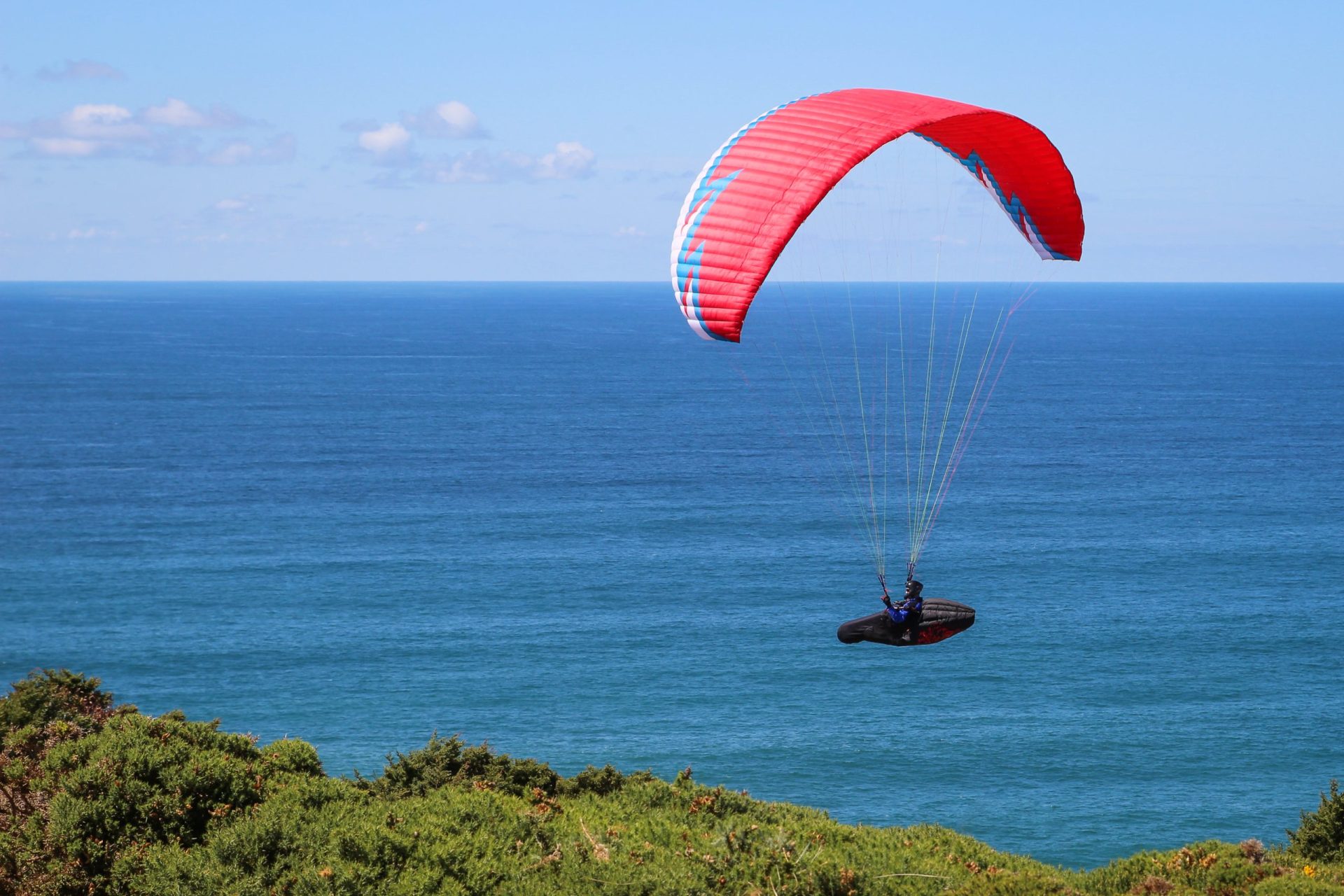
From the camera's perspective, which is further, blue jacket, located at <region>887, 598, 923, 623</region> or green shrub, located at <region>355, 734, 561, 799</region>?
green shrub, located at <region>355, 734, 561, 799</region>

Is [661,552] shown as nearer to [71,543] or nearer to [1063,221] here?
[71,543]

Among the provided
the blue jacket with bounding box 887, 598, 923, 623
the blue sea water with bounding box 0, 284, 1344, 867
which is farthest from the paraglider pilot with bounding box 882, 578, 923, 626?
the blue sea water with bounding box 0, 284, 1344, 867

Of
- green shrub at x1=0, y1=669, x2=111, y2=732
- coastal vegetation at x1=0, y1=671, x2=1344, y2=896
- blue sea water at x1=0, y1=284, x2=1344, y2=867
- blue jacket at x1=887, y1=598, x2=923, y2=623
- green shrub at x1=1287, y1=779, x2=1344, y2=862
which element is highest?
blue jacket at x1=887, y1=598, x2=923, y2=623

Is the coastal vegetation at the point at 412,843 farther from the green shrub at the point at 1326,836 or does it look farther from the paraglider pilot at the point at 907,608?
the paraglider pilot at the point at 907,608

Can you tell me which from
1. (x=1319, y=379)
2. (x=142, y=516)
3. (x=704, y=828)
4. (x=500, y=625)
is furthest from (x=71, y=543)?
(x=1319, y=379)

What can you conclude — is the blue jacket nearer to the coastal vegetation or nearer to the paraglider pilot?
the paraglider pilot
